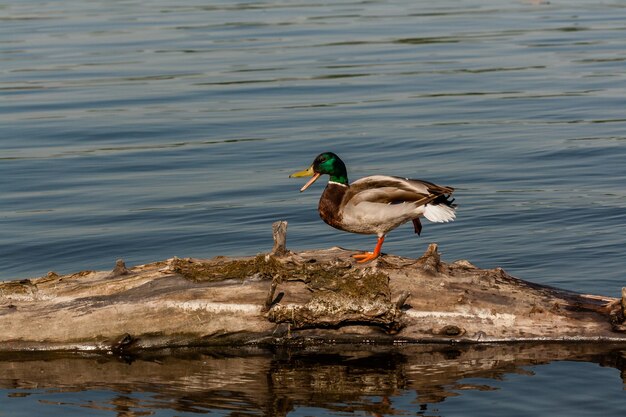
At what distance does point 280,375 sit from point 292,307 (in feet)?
1.62

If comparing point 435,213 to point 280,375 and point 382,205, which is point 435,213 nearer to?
point 382,205

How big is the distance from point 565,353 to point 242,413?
2.46m

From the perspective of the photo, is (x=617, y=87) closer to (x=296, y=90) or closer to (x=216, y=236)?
(x=296, y=90)

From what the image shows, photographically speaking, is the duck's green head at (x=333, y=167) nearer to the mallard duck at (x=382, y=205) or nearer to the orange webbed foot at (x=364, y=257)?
the mallard duck at (x=382, y=205)

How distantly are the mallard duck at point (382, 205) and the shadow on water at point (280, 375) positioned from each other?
973mm

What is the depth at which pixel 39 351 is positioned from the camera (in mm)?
8844

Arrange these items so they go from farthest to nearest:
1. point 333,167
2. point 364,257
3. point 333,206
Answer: point 333,167, point 333,206, point 364,257

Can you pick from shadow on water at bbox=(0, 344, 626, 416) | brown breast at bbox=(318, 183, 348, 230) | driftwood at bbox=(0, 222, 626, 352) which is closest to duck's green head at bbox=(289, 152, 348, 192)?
brown breast at bbox=(318, 183, 348, 230)

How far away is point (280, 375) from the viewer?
8.60 metres

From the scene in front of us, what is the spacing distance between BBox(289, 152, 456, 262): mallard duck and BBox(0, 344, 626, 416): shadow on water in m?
0.97

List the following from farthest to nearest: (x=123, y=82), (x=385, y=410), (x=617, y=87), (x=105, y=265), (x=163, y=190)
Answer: (x=123, y=82) → (x=617, y=87) → (x=163, y=190) → (x=105, y=265) → (x=385, y=410)

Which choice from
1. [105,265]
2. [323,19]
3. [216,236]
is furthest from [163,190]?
[323,19]

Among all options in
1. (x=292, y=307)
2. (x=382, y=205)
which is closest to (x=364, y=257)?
(x=382, y=205)

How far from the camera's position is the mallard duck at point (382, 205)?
31.2 ft
